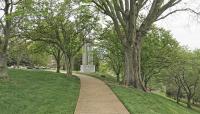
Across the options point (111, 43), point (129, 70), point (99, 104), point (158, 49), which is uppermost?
point (111, 43)

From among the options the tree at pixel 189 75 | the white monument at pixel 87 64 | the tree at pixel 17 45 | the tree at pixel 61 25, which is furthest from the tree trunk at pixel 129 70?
the white monument at pixel 87 64

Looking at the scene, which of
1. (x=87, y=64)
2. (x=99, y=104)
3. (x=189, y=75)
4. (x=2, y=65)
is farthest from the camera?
(x=87, y=64)

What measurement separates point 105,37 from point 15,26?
1233cm

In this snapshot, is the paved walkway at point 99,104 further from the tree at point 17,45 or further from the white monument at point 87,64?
the white monument at point 87,64

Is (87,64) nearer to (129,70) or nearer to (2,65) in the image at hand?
(129,70)

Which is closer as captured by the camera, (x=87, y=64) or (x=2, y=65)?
(x=2, y=65)

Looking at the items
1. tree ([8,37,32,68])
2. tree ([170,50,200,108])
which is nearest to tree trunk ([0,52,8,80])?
tree ([8,37,32,68])

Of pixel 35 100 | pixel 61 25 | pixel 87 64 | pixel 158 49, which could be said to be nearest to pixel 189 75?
pixel 158 49

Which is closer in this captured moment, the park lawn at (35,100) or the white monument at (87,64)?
the park lawn at (35,100)

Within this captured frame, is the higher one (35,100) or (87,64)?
(87,64)

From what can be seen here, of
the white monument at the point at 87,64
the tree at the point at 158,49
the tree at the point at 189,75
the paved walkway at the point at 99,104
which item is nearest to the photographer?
the paved walkway at the point at 99,104

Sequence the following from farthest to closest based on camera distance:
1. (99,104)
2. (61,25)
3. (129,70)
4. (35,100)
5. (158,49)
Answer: (158,49), (61,25), (129,70), (35,100), (99,104)

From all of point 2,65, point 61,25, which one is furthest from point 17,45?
point 2,65

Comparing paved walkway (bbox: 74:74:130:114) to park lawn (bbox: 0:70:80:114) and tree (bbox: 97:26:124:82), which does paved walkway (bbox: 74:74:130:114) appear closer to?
park lawn (bbox: 0:70:80:114)
